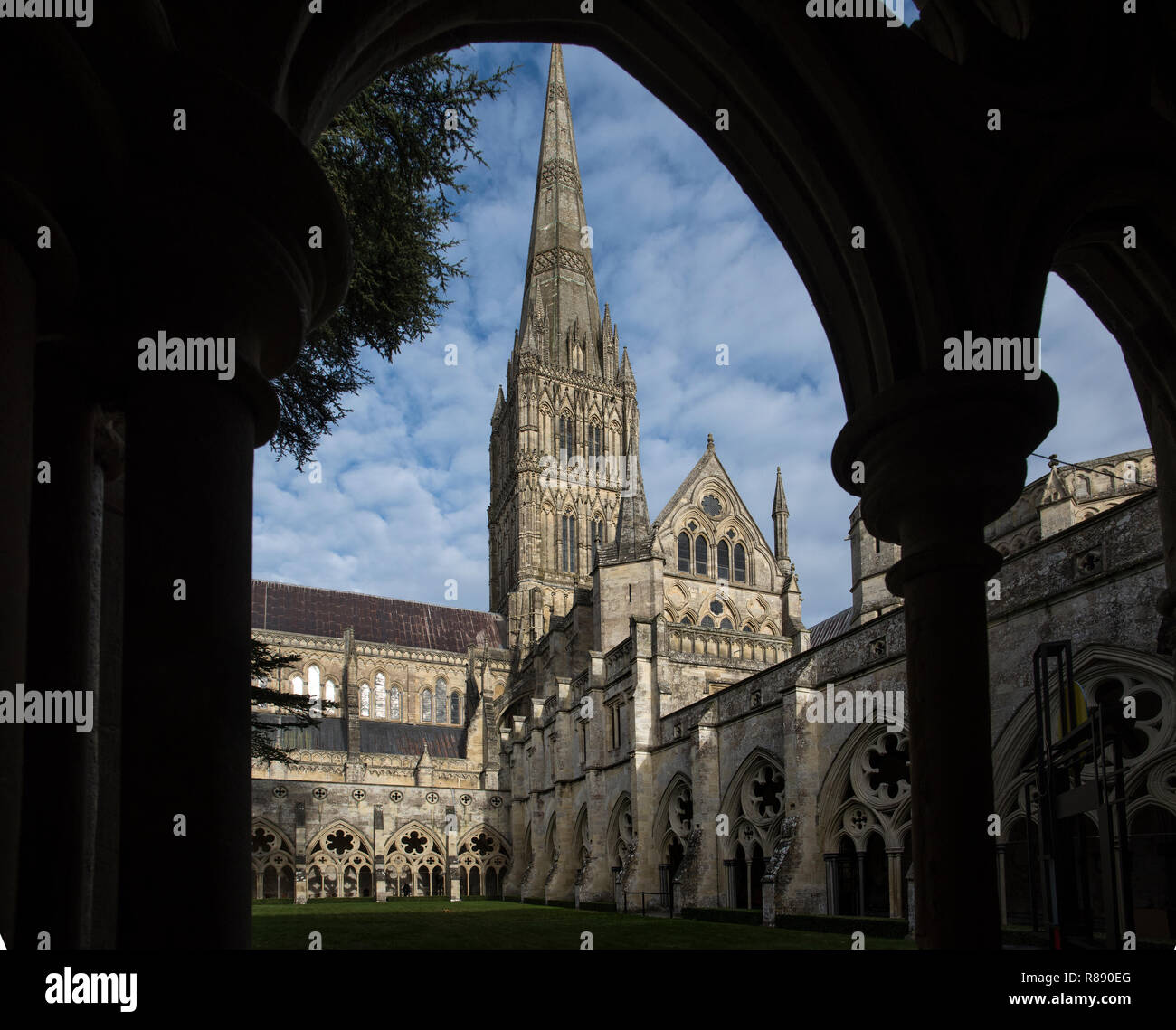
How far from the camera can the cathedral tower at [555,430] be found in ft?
177

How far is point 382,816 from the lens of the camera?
122 feet

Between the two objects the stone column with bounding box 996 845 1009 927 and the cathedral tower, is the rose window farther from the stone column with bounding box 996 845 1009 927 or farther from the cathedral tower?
the stone column with bounding box 996 845 1009 927

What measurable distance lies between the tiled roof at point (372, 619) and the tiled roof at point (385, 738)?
242 inches

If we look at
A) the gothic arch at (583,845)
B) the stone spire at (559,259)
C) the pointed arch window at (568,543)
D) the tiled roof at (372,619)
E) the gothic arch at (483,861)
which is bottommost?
the gothic arch at (483,861)

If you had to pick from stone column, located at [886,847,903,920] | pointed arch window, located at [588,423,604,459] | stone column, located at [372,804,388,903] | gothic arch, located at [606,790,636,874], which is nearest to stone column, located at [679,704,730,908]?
gothic arch, located at [606,790,636,874]

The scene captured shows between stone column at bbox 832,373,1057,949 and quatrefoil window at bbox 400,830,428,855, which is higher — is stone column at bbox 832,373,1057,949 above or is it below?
above

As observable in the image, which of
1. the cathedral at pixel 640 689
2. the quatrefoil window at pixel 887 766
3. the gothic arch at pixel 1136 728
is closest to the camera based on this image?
the gothic arch at pixel 1136 728

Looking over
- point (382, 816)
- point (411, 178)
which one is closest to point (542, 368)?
point (382, 816)

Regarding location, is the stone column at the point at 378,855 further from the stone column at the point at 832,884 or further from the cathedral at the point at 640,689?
the stone column at the point at 832,884

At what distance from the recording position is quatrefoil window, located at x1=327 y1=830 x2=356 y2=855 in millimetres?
36719

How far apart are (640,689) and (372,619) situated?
32810 millimetres

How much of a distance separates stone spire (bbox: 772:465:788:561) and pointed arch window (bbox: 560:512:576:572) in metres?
16.8

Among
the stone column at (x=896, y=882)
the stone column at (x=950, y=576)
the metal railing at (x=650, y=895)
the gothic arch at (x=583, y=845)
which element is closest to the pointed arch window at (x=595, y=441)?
the gothic arch at (x=583, y=845)

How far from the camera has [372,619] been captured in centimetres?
5512
